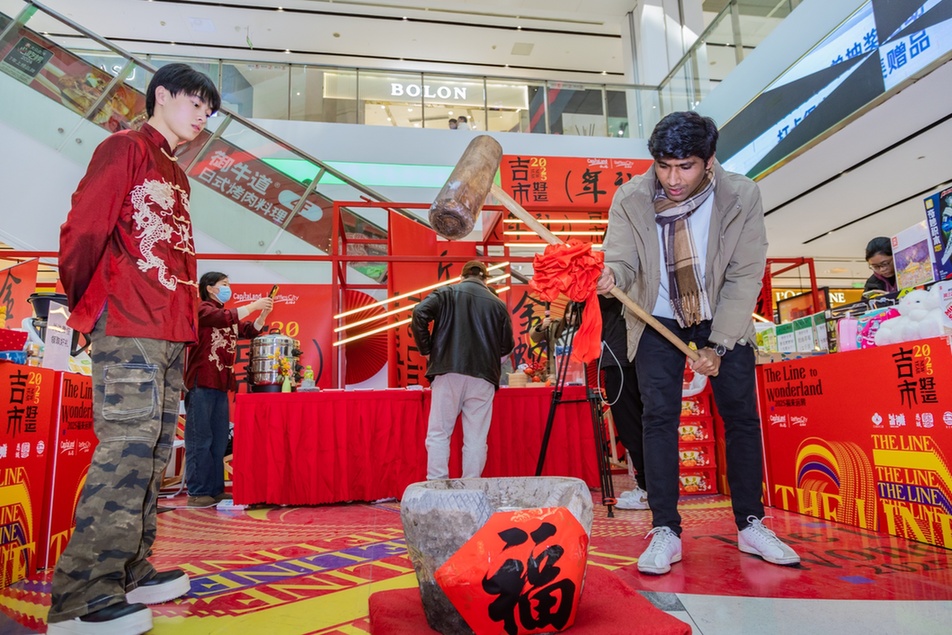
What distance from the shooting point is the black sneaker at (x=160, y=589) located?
1.59 meters

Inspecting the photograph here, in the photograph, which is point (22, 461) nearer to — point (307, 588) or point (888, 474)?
point (307, 588)

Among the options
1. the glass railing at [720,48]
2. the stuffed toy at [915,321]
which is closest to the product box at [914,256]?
the stuffed toy at [915,321]

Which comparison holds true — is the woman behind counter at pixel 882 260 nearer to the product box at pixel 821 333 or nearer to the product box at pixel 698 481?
the product box at pixel 821 333

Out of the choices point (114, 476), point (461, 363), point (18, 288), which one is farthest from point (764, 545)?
point (18, 288)

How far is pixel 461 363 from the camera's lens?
3.19 metres

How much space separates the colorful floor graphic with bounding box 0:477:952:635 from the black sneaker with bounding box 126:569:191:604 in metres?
0.04

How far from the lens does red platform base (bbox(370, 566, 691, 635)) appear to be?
1.14 metres

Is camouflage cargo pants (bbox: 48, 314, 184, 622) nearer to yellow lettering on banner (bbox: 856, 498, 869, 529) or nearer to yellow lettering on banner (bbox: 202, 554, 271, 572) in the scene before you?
yellow lettering on banner (bbox: 202, 554, 271, 572)

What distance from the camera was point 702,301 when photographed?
196 centimetres

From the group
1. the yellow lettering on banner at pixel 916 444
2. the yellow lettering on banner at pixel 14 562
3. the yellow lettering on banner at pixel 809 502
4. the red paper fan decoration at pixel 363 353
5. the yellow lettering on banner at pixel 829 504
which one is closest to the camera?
the yellow lettering on banner at pixel 14 562

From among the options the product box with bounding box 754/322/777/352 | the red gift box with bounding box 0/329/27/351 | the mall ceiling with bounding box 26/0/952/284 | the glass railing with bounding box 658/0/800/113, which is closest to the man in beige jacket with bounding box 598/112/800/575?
the product box with bounding box 754/322/777/352

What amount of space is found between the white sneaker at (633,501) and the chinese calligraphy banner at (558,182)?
12.0 ft

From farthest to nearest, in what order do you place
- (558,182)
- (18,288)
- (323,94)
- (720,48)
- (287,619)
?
(323,94), (720,48), (558,182), (18,288), (287,619)

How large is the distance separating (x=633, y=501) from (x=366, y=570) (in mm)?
1661
